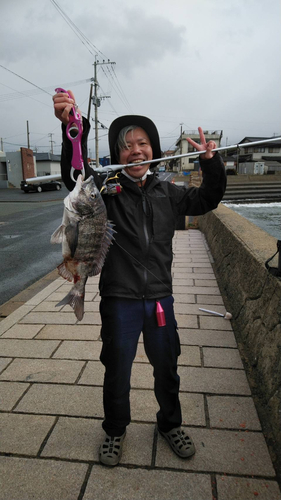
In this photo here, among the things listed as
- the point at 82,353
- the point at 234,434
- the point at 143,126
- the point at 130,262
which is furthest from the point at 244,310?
the point at 143,126

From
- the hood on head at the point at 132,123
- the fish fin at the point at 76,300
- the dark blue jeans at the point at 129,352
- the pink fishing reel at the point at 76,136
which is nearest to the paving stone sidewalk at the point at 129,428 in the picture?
the dark blue jeans at the point at 129,352

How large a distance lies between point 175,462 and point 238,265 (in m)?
2.47

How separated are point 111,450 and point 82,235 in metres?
1.28

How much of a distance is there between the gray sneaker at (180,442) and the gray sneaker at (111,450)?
308 mm

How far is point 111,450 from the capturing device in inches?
79.2

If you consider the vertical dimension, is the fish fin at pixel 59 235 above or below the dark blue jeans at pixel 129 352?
above

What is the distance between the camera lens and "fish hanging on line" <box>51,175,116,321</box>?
71.2 inches

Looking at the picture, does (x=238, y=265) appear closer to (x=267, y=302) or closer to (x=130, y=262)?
(x=267, y=302)

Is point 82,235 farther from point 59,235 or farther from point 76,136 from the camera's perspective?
point 76,136

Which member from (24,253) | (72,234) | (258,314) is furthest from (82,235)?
(24,253)

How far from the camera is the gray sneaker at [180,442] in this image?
6.65ft

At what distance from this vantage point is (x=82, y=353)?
320 cm

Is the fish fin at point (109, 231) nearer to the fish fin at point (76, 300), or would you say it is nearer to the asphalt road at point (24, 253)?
the fish fin at point (76, 300)

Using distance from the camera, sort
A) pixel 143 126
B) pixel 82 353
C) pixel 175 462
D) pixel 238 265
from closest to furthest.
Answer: pixel 175 462 → pixel 143 126 → pixel 82 353 → pixel 238 265
